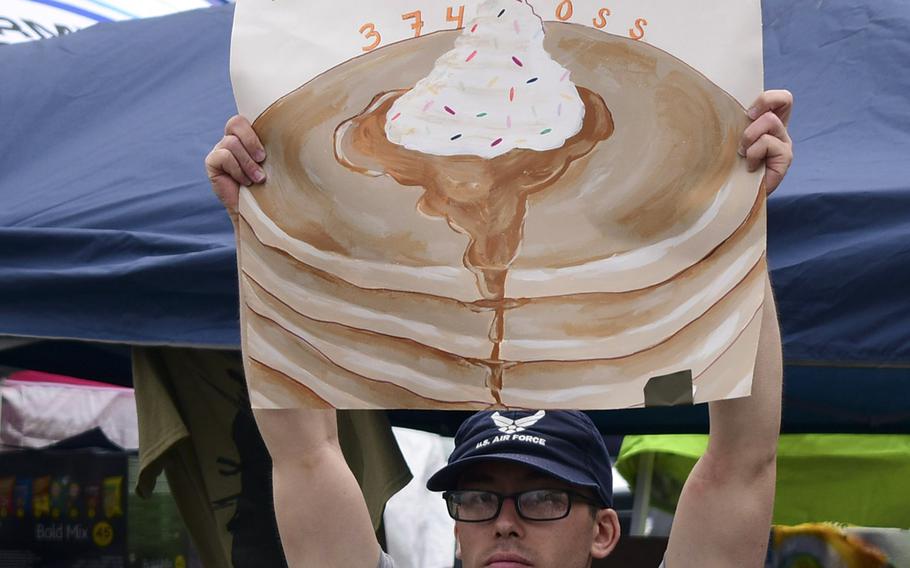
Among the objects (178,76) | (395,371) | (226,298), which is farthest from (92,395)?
(395,371)

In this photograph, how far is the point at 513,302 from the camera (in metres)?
1.49

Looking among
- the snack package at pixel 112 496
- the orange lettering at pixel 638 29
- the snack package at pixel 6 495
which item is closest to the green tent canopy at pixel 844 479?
the snack package at pixel 112 496

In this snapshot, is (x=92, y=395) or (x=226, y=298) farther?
(x=92, y=395)

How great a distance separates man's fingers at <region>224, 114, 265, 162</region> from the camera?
1.55 m

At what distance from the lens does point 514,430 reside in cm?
188

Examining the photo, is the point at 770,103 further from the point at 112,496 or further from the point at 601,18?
the point at 112,496

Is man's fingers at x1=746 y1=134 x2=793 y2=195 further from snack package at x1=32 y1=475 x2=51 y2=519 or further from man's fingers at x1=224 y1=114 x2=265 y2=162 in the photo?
snack package at x1=32 y1=475 x2=51 y2=519

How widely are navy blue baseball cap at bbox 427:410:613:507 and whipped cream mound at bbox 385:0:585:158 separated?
50cm

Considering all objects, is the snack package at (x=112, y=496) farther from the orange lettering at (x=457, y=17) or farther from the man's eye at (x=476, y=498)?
the orange lettering at (x=457, y=17)

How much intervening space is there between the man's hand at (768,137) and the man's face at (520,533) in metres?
0.57

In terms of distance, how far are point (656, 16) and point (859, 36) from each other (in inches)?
45.7

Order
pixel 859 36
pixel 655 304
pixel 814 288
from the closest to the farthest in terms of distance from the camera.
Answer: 1. pixel 655 304
2. pixel 814 288
3. pixel 859 36

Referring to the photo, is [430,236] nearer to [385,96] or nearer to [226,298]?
[385,96]

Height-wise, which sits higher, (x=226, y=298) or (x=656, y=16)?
(x=656, y=16)
